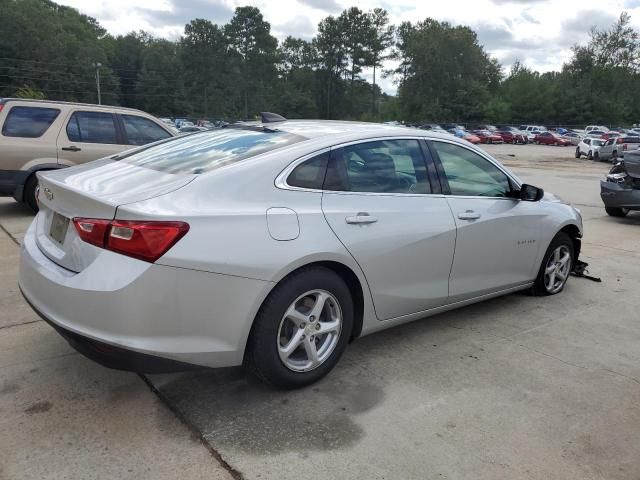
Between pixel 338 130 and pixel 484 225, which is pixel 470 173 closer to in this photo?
pixel 484 225

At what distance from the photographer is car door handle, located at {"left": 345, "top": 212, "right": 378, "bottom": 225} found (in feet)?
10.5

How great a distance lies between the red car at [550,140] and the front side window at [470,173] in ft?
186

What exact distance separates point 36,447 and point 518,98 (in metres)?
96.4

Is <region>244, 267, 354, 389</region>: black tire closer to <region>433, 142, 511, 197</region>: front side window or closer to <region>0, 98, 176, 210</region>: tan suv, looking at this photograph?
<region>433, 142, 511, 197</region>: front side window

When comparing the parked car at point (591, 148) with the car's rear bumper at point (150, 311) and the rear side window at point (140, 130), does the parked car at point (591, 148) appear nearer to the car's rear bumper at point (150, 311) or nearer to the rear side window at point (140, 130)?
the rear side window at point (140, 130)

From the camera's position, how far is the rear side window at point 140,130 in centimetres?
860

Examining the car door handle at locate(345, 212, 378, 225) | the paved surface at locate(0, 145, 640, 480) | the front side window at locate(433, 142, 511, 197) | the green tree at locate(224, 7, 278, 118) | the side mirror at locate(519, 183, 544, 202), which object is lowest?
the paved surface at locate(0, 145, 640, 480)

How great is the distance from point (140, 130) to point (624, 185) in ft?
26.9

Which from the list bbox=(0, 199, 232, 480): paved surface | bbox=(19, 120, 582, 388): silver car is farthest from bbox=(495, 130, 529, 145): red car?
bbox=(0, 199, 232, 480): paved surface

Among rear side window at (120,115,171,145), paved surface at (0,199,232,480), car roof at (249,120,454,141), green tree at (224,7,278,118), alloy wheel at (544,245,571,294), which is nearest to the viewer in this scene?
paved surface at (0,199,232,480)

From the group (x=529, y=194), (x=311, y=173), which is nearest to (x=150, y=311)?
(x=311, y=173)

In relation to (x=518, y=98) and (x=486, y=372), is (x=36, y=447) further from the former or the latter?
(x=518, y=98)

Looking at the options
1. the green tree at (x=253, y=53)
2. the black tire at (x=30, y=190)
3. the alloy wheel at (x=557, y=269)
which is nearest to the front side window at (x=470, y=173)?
the alloy wheel at (x=557, y=269)

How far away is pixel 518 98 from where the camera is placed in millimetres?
89500
